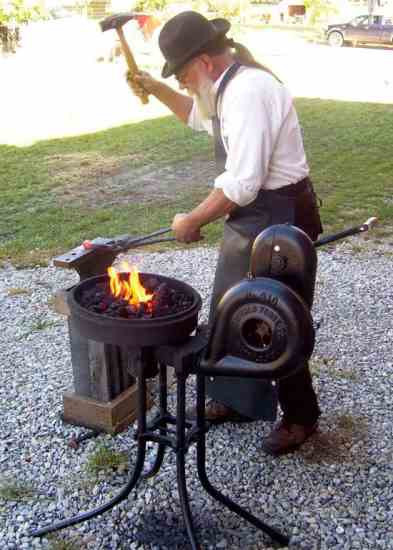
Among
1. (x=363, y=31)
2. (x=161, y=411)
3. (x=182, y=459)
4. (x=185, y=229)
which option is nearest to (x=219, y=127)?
(x=185, y=229)

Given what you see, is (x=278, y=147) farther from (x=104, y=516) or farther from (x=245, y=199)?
(x=104, y=516)

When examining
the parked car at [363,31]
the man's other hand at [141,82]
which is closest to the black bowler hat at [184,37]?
the man's other hand at [141,82]

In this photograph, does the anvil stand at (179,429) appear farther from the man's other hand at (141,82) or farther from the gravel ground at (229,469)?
the man's other hand at (141,82)

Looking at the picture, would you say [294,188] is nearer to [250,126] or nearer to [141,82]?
[250,126]

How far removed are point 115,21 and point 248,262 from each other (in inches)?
48.3

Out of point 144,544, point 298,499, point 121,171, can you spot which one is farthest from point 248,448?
point 121,171

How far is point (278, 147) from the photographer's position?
2.79 metres

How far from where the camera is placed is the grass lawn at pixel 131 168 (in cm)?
648

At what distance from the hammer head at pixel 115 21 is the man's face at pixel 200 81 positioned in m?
0.53

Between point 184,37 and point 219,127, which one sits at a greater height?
point 184,37

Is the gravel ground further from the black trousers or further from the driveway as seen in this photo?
the driveway

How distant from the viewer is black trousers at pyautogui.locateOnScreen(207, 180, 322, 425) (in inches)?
114

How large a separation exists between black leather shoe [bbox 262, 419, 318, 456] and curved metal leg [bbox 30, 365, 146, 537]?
0.77 meters

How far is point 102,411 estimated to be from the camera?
3393mm
